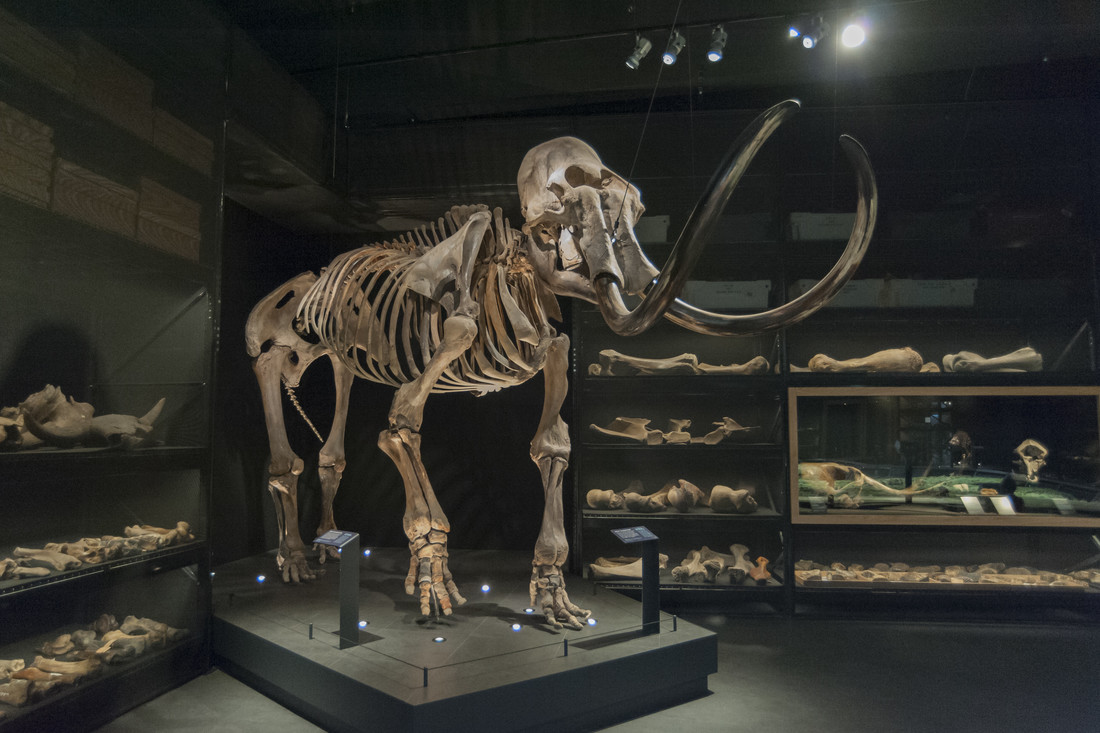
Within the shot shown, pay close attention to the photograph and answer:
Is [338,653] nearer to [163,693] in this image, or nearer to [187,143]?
[163,693]

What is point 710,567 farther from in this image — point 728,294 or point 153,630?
point 153,630

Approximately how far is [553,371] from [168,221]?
235 cm

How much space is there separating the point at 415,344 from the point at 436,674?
3.80m

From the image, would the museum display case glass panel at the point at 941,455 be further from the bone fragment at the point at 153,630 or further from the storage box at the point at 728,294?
the bone fragment at the point at 153,630

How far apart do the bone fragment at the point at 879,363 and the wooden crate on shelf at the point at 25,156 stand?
4.99 meters

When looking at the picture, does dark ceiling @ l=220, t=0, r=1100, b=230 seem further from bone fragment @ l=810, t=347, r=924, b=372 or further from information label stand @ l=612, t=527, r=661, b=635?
information label stand @ l=612, t=527, r=661, b=635

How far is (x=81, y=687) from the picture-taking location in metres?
3.33

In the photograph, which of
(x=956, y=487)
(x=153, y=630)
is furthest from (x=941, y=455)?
(x=153, y=630)

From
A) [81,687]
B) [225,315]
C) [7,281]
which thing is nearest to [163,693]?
[81,687]

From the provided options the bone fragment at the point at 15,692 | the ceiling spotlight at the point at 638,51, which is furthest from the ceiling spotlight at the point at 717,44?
the bone fragment at the point at 15,692

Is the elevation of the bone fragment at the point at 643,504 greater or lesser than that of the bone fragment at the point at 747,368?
lesser

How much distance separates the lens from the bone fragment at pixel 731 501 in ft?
17.8

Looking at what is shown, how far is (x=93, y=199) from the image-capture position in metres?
3.49

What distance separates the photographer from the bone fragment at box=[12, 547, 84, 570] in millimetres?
3244
